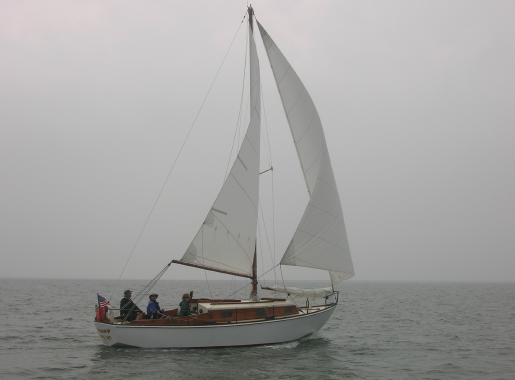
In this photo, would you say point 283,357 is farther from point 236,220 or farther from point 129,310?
point 129,310

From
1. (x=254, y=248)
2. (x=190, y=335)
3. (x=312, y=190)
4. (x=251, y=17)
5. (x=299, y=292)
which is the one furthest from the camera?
(x=251, y=17)

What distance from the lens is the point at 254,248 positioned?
61.8ft

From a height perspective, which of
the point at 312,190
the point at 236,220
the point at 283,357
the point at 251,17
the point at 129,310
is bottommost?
the point at 283,357

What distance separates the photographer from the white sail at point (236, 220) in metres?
17.7

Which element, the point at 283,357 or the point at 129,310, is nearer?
the point at 283,357

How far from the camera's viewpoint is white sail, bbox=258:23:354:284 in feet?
59.8

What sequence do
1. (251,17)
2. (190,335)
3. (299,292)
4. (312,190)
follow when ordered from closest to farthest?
(190,335), (299,292), (312,190), (251,17)

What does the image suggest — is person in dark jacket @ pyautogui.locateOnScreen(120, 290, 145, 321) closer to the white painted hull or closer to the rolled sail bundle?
the white painted hull

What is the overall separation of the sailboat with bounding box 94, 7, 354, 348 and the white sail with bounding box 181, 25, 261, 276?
0.12 feet

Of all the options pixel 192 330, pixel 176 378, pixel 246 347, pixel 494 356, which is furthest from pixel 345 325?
pixel 176 378

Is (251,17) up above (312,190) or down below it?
above

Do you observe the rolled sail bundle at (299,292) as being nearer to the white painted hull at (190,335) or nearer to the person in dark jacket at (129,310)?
the white painted hull at (190,335)

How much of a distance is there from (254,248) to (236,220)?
1.49 meters

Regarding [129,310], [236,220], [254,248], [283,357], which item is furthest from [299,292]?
[129,310]
